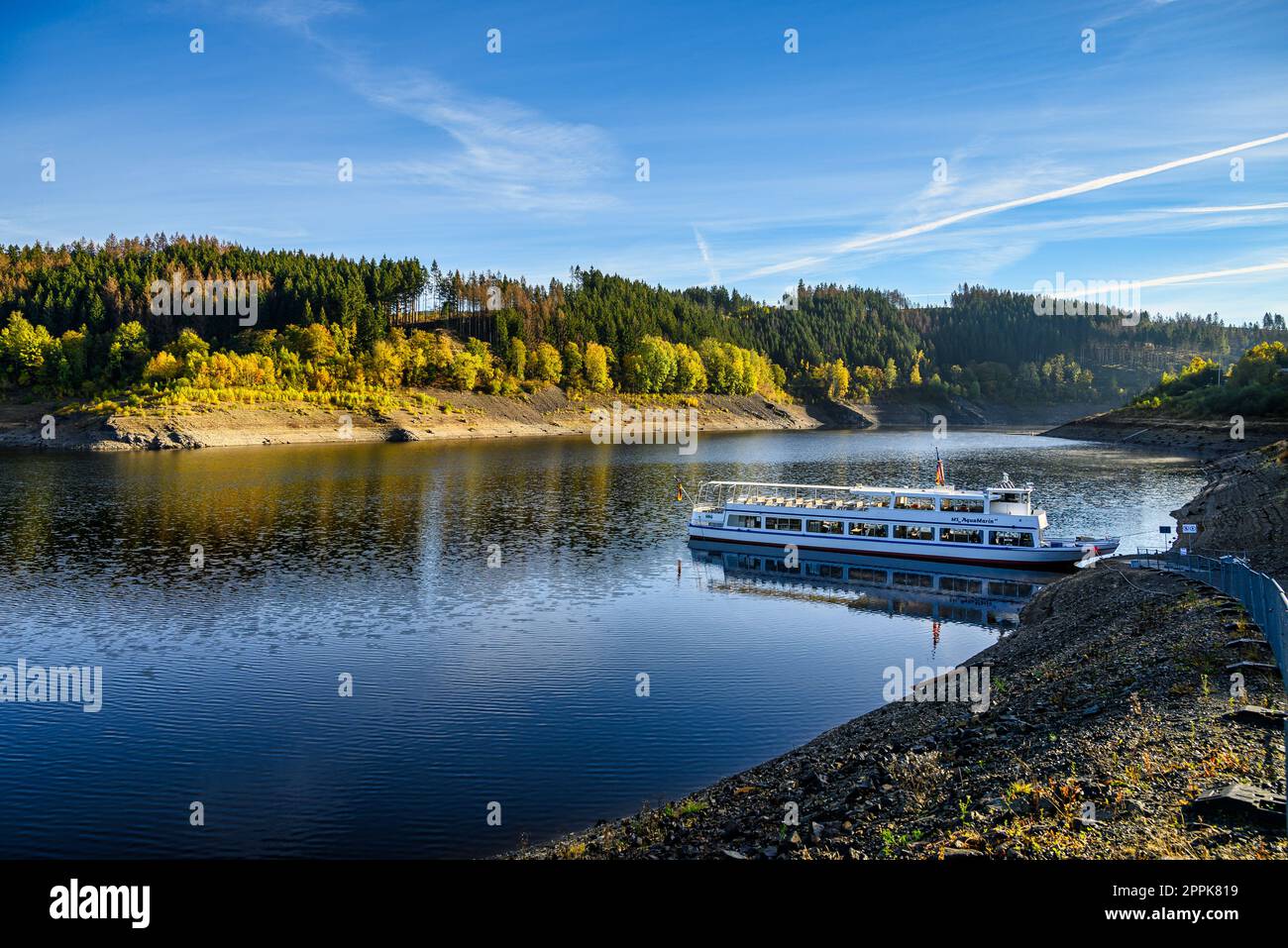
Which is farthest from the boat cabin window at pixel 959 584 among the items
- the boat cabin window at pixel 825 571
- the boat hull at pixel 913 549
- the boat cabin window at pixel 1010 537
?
the boat cabin window at pixel 825 571

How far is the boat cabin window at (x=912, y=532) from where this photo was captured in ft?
227

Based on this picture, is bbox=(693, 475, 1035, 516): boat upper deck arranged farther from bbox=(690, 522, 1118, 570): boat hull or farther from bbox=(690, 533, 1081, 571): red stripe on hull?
bbox=(690, 533, 1081, 571): red stripe on hull

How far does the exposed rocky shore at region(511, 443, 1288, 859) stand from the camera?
16672mm

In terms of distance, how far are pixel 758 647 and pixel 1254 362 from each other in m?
185

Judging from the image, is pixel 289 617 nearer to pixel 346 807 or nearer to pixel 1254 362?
pixel 346 807

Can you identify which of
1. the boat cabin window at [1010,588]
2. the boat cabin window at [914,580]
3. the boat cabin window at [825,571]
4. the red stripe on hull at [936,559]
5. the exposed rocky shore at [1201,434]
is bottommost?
the boat cabin window at [1010,588]

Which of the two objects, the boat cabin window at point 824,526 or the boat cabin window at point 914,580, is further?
the boat cabin window at point 824,526

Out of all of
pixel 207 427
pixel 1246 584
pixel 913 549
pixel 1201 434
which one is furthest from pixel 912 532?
pixel 207 427

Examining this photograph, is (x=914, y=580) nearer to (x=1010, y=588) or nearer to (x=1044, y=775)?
(x=1010, y=588)

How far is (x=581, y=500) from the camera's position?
322 feet

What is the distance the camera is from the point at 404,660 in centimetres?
4041

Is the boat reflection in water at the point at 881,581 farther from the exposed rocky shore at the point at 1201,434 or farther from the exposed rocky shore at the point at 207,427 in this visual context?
the exposed rocky shore at the point at 207,427

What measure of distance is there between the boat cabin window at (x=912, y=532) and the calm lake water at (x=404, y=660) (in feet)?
10.8

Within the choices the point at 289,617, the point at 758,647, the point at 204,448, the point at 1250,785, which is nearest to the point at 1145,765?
the point at 1250,785
